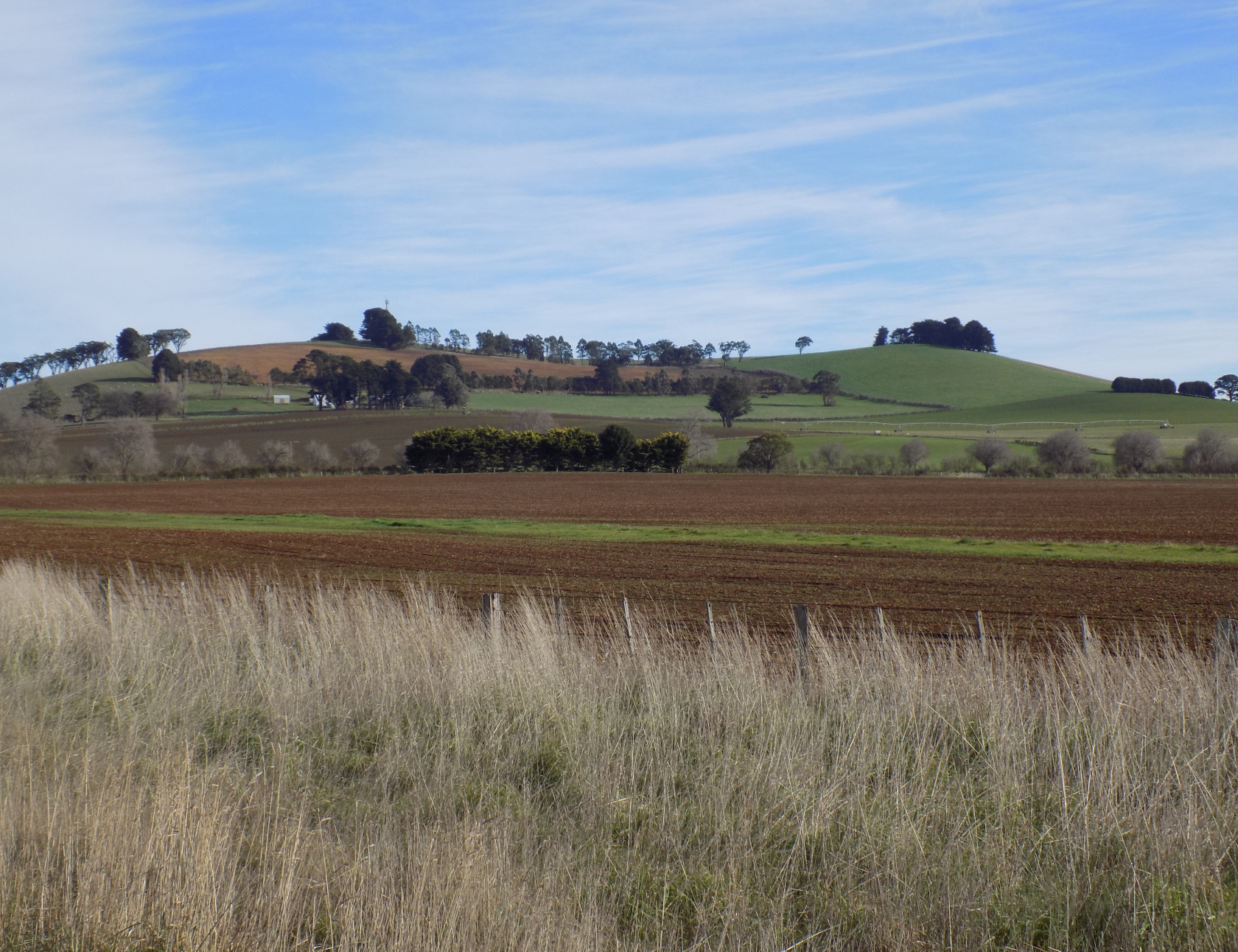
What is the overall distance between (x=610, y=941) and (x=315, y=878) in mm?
1700

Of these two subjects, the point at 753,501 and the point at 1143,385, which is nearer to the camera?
the point at 753,501

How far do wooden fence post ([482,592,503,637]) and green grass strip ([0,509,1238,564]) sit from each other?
781 inches

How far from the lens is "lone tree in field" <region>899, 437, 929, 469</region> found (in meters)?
84.7

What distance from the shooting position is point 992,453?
8256cm

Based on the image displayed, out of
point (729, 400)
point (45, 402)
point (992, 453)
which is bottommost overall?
point (992, 453)

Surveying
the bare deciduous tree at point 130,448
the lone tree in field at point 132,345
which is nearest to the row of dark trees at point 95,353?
the lone tree in field at point 132,345

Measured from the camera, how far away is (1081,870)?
5.54 meters

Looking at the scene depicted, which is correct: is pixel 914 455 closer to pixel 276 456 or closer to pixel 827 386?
pixel 276 456

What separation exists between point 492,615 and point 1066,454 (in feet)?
264

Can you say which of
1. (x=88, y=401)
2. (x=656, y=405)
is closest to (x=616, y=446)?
(x=656, y=405)

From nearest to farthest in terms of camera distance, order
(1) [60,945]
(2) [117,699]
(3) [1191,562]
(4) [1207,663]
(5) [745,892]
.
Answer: (1) [60,945], (5) [745,892], (2) [117,699], (4) [1207,663], (3) [1191,562]

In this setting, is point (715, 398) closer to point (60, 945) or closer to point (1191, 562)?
point (1191, 562)

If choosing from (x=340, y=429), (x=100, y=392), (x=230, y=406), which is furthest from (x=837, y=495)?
(x=100, y=392)

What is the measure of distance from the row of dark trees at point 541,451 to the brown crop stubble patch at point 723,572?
181ft
